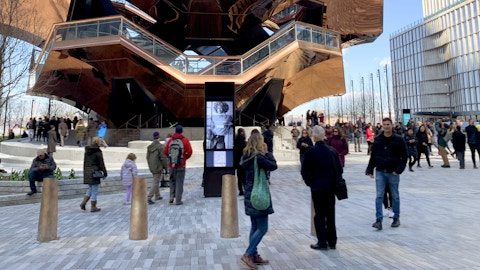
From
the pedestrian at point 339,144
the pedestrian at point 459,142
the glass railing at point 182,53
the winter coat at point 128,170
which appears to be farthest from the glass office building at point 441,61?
the winter coat at point 128,170

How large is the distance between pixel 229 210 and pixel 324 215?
1.72 m

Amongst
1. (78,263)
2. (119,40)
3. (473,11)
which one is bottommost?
(78,263)

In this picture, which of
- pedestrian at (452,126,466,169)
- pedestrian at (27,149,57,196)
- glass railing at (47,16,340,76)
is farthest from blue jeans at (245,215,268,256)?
glass railing at (47,16,340,76)

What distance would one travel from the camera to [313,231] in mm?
5535

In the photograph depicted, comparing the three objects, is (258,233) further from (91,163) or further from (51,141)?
(51,141)

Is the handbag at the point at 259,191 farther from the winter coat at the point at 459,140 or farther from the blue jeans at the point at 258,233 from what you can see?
the winter coat at the point at 459,140

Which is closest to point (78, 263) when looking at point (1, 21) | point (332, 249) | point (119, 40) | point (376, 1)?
point (332, 249)

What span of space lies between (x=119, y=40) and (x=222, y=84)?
46.6ft

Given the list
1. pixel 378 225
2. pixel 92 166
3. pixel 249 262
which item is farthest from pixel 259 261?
pixel 92 166

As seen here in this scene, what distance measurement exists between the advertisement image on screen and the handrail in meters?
13.3

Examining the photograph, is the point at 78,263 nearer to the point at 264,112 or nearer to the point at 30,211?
the point at 30,211

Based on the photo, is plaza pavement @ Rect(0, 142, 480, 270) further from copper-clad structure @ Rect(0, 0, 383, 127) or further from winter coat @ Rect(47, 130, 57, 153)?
copper-clad structure @ Rect(0, 0, 383, 127)

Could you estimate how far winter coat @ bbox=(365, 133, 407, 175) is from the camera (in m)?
5.55

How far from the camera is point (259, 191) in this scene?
4059 millimetres
